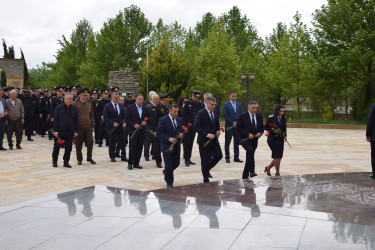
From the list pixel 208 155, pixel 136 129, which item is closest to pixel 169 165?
pixel 208 155

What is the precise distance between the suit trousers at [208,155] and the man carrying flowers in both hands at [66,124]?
3.85m

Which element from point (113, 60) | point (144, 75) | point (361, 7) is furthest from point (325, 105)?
point (113, 60)

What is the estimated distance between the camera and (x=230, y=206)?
597 cm

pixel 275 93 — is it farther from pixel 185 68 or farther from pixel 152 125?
pixel 152 125

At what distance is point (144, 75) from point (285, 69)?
10361 mm

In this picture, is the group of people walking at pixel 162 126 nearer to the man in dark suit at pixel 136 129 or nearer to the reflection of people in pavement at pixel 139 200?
the man in dark suit at pixel 136 129

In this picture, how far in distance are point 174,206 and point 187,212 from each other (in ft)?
1.16

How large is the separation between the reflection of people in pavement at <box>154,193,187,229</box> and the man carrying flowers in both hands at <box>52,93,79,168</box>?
4798mm

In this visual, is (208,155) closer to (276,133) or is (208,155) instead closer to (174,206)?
(276,133)

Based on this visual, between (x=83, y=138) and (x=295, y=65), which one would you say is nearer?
(x=83, y=138)

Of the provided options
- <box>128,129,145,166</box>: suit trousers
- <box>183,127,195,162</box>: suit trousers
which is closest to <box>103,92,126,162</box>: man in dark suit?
<box>128,129,145,166</box>: suit trousers

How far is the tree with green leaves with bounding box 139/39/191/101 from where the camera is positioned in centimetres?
3198

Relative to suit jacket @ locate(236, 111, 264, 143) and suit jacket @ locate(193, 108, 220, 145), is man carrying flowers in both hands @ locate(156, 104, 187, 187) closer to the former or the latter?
suit jacket @ locate(193, 108, 220, 145)

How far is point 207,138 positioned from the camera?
8.53 meters
